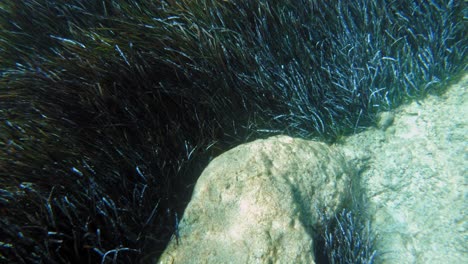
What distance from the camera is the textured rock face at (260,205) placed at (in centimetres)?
207

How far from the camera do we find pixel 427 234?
2781 mm

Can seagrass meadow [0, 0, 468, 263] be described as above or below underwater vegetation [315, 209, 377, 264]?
above

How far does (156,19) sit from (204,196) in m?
2.16

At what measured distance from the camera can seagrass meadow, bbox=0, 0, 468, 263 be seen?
7.59 ft

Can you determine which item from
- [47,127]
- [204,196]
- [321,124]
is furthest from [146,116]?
[321,124]

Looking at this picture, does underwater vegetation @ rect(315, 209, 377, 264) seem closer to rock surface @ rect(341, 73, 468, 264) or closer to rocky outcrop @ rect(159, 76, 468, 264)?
rocky outcrop @ rect(159, 76, 468, 264)

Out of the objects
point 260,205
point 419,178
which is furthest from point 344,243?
point 419,178

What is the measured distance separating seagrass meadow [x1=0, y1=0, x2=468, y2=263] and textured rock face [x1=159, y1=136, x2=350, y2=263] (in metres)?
0.43

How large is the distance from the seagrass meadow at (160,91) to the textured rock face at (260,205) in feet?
1.42

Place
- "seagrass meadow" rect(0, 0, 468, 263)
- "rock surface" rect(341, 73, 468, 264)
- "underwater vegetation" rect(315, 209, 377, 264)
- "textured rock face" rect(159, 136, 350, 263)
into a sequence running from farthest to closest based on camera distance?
"rock surface" rect(341, 73, 468, 264), "underwater vegetation" rect(315, 209, 377, 264), "seagrass meadow" rect(0, 0, 468, 263), "textured rock face" rect(159, 136, 350, 263)

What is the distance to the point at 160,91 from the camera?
3.02m

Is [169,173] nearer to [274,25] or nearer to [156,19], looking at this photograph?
[156,19]

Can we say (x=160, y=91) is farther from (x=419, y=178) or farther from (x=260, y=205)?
(x=419, y=178)

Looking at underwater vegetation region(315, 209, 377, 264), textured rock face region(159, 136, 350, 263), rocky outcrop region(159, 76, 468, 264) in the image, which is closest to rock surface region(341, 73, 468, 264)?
rocky outcrop region(159, 76, 468, 264)
